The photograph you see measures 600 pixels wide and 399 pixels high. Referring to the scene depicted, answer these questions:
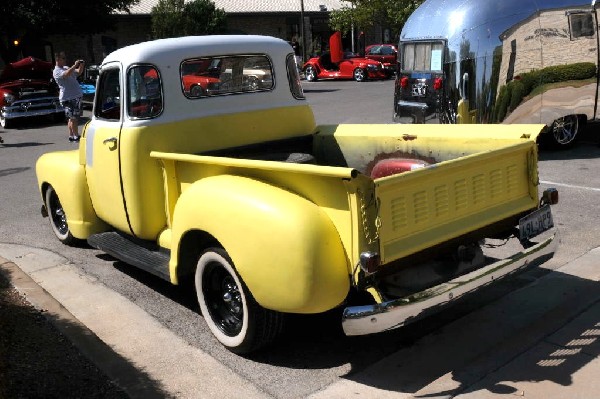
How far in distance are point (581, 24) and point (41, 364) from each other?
8.52 meters

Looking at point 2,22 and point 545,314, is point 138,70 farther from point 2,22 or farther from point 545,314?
point 2,22

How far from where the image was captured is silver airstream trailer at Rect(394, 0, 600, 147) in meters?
9.40

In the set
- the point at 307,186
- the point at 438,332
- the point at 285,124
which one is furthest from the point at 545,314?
the point at 285,124

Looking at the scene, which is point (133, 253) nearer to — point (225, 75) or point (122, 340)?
point (122, 340)

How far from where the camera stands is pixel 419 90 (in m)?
10.3

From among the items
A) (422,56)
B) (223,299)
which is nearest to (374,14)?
(422,56)

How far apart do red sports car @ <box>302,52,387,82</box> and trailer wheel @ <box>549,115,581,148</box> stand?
15.1 metres

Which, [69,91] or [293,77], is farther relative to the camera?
[69,91]

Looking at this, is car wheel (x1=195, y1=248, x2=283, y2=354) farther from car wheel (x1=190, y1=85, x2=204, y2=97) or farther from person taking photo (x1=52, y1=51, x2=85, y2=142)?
person taking photo (x1=52, y1=51, x2=85, y2=142)

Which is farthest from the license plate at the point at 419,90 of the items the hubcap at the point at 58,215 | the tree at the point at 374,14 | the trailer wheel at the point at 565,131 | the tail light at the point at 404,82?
the tree at the point at 374,14

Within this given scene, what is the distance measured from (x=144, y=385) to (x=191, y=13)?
30902 mm

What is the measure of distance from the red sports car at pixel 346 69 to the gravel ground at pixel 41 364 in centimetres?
2094

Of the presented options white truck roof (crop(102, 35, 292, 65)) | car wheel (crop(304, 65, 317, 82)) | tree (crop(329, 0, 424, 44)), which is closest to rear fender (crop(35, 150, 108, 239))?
white truck roof (crop(102, 35, 292, 65))

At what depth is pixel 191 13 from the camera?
32938 millimetres
